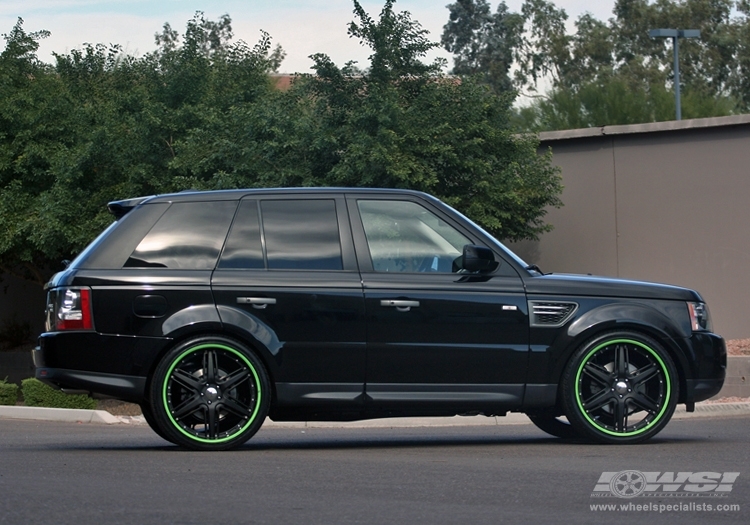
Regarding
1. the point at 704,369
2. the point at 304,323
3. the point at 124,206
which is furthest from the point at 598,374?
the point at 124,206

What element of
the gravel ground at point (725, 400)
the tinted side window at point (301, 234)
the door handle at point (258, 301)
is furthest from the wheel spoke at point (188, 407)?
the gravel ground at point (725, 400)

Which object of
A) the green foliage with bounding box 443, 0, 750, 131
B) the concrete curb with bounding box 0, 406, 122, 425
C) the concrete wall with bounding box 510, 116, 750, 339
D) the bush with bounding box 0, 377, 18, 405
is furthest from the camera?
the green foliage with bounding box 443, 0, 750, 131

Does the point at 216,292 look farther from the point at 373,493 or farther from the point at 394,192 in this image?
the point at 373,493

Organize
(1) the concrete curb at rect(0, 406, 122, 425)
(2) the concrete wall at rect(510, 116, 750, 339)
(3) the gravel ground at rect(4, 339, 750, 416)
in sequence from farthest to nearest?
(2) the concrete wall at rect(510, 116, 750, 339) < (1) the concrete curb at rect(0, 406, 122, 425) < (3) the gravel ground at rect(4, 339, 750, 416)

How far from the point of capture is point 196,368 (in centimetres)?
804

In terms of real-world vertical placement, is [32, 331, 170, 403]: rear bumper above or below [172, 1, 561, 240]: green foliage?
below

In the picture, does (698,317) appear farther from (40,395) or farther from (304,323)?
(40,395)

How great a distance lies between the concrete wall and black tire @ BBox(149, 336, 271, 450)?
49.2 ft

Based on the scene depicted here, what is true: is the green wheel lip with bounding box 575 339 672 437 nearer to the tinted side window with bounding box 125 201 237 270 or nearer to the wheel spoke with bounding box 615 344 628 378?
the wheel spoke with bounding box 615 344 628 378

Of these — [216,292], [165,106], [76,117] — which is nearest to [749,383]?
[216,292]

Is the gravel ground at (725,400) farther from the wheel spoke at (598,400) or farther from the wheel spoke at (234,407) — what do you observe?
Result: the wheel spoke at (234,407)

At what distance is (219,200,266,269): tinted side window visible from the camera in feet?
27.0

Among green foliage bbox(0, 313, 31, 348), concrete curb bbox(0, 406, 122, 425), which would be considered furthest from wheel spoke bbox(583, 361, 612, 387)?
green foliage bbox(0, 313, 31, 348)

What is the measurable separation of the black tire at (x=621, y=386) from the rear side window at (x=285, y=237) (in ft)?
6.25
